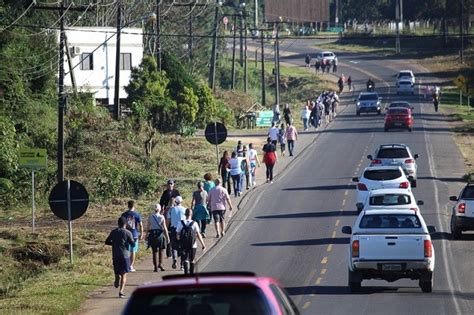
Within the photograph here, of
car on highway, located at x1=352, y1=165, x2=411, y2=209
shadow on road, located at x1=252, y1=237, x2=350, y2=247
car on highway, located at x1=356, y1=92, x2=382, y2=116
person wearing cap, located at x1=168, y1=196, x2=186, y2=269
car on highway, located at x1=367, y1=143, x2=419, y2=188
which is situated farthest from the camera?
car on highway, located at x1=356, y1=92, x2=382, y2=116

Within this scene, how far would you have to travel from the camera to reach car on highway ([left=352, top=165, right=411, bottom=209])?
126 feet

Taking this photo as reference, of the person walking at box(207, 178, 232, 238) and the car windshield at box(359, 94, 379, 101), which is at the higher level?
the car windshield at box(359, 94, 379, 101)

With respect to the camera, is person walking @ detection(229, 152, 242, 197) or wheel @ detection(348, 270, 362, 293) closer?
wheel @ detection(348, 270, 362, 293)

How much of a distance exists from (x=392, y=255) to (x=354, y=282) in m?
0.98

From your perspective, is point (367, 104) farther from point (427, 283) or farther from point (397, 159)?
point (427, 283)

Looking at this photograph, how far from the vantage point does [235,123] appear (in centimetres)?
8050

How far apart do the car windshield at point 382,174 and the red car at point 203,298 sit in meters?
28.1

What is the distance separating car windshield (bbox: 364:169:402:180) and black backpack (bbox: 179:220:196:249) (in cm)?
1281

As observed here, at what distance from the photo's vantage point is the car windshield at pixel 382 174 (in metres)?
38.8

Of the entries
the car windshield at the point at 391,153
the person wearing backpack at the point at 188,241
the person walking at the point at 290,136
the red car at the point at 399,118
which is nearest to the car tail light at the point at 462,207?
the person wearing backpack at the point at 188,241

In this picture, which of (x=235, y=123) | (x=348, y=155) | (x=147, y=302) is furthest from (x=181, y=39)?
(x=147, y=302)

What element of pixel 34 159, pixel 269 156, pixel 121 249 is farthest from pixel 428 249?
pixel 269 156

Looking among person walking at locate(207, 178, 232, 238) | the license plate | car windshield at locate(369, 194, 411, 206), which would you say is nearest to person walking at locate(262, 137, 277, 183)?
person walking at locate(207, 178, 232, 238)

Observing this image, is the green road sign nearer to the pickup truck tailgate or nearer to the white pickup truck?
the white pickup truck
